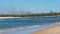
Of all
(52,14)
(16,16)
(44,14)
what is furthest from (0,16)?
(52,14)

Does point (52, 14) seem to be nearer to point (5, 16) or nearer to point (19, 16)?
point (19, 16)

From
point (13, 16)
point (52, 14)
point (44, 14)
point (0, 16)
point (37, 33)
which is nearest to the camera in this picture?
point (37, 33)

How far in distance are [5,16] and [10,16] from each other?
271 inches

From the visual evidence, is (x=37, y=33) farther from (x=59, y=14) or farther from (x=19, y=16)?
(x=59, y=14)

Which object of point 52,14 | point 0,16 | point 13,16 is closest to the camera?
point 0,16

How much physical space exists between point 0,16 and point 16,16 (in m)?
18.1

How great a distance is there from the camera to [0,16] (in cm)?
11700

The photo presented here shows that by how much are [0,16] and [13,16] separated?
13307 millimetres

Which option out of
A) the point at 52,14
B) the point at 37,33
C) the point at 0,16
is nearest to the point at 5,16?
the point at 0,16

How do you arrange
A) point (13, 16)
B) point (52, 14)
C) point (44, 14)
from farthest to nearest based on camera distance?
1. point (52, 14)
2. point (44, 14)
3. point (13, 16)

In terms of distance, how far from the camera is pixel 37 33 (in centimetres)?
1978

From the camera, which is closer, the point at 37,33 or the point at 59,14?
the point at 37,33

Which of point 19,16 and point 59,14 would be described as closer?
point 19,16

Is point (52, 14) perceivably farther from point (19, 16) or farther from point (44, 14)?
point (19, 16)
